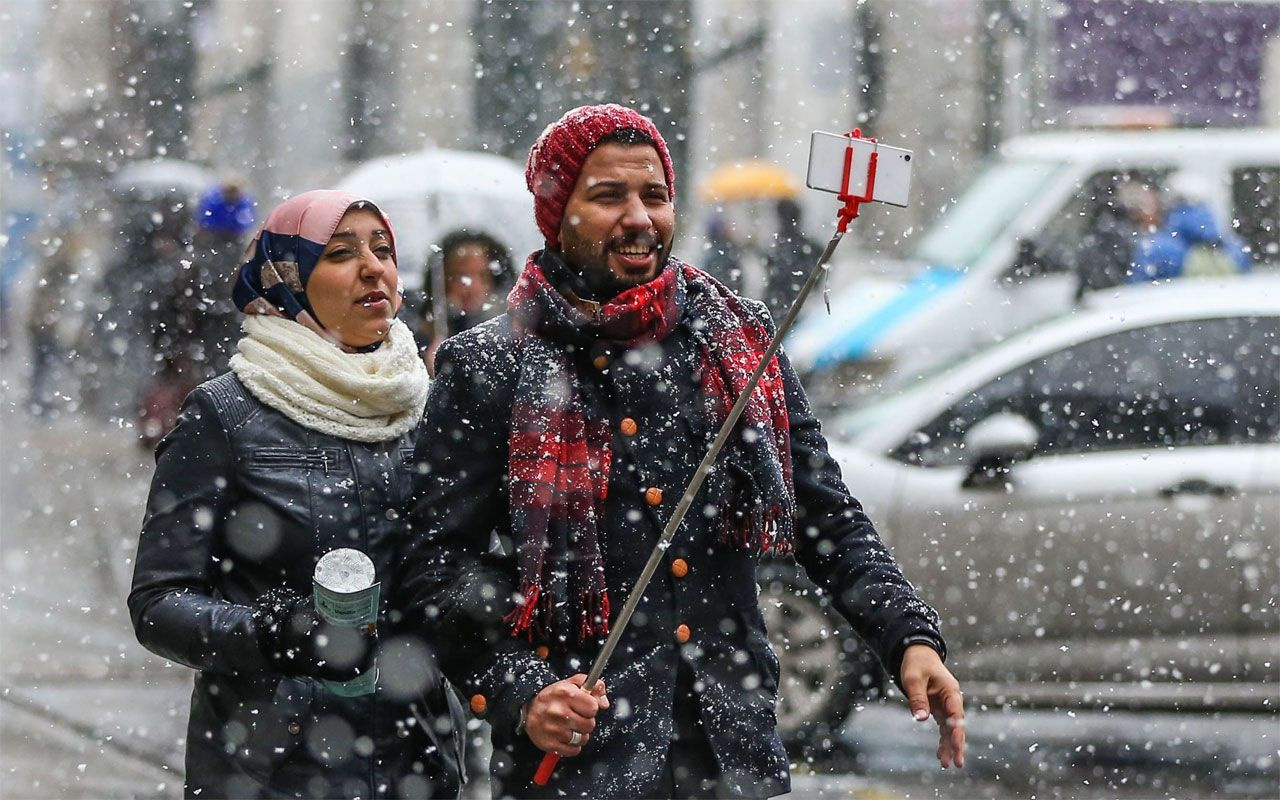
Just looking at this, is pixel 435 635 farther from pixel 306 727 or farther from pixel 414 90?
pixel 414 90

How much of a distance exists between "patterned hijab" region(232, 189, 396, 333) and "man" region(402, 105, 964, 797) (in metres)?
0.43

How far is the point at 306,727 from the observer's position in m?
3.36

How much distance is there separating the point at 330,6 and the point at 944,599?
72.6ft

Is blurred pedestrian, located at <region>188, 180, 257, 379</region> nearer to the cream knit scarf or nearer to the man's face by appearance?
the cream knit scarf

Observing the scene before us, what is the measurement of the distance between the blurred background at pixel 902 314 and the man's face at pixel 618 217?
3706 millimetres

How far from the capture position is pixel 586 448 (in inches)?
124

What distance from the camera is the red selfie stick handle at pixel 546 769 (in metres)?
3.08

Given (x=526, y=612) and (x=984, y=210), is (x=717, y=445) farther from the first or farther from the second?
(x=984, y=210)

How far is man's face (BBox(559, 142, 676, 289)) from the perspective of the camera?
3.19 meters

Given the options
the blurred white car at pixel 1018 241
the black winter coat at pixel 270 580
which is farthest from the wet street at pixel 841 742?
the blurred white car at pixel 1018 241

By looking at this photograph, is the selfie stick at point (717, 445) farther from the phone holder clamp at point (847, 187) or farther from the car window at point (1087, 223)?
the car window at point (1087, 223)

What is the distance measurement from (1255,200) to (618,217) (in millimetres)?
10269

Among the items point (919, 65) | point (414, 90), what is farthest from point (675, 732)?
point (414, 90)

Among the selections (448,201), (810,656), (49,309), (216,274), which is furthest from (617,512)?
(49,309)
